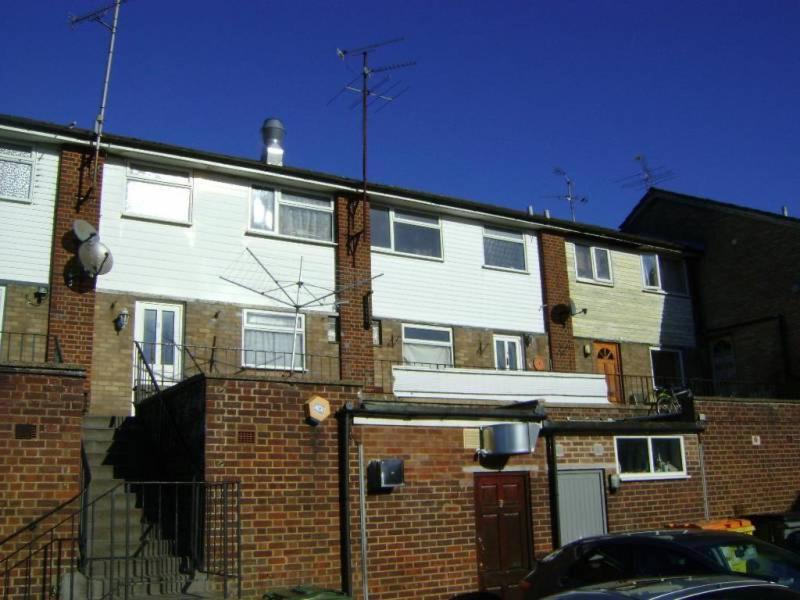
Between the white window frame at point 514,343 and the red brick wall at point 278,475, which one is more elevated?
the white window frame at point 514,343

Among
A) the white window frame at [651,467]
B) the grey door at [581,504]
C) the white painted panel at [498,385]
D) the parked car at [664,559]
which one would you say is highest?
the white painted panel at [498,385]

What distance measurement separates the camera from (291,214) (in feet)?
55.4

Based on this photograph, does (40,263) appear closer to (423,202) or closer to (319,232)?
(319,232)

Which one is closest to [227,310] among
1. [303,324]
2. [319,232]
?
[303,324]

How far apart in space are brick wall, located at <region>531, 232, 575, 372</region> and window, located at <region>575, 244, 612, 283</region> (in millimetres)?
618

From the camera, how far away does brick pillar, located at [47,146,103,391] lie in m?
13.7

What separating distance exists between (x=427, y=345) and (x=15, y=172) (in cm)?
847

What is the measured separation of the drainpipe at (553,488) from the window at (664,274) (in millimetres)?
10736

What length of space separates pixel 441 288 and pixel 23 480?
1066 cm

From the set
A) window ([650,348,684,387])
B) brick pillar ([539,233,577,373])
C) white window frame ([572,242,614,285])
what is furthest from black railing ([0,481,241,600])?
window ([650,348,684,387])

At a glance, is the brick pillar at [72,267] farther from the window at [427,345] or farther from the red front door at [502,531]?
the red front door at [502,531]

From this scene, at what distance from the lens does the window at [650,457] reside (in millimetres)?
13594

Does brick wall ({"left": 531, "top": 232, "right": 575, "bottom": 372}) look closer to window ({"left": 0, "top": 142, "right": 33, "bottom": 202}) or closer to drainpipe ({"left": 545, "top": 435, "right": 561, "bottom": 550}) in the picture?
drainpipe ({"left": 545, "top": 435, "right": 561, "bottom": 550})

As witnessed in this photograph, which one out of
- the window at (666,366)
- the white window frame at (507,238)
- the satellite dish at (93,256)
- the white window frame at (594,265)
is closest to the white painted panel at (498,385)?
the white window frame at (507,238)
